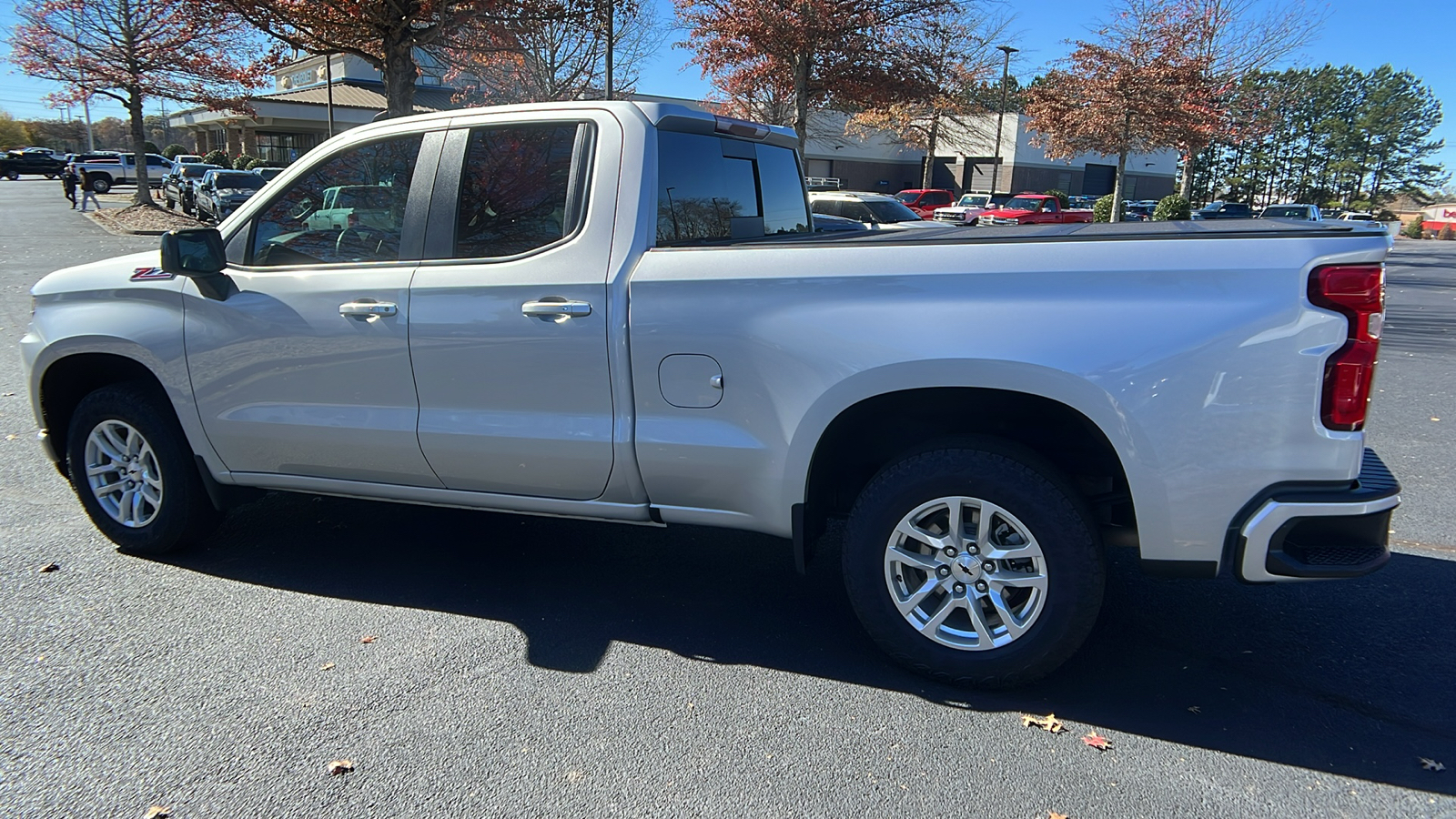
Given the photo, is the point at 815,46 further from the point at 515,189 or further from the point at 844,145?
the point at 844,145

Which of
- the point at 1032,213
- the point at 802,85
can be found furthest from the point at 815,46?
the point at 1032,213

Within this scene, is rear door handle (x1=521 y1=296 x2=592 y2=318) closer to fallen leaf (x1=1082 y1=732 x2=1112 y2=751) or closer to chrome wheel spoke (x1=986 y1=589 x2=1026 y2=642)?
chrome wheel spoke (x1=986 y1=589 x2=1026 y2=642)

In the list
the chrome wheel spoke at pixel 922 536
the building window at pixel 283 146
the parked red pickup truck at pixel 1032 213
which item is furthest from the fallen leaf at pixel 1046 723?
the building window at pixel 283 146

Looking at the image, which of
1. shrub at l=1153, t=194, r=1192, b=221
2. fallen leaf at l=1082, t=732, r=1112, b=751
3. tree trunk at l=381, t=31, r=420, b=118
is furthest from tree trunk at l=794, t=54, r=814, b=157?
fallen leaf at l=1082, t=732, r=1112, b=751

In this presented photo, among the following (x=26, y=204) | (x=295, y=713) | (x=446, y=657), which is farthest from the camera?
(x=26, y=204)

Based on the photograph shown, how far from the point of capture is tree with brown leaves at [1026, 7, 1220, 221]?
2609 cm

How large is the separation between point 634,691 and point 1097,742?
5.05ft

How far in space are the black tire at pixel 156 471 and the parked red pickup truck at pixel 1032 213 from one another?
22341mm

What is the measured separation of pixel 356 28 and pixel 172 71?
18.3 metres

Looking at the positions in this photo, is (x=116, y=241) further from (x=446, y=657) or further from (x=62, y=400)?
(x=446, y=657)

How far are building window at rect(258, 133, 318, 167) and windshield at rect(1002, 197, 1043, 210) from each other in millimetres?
37096

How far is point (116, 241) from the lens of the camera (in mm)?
22859

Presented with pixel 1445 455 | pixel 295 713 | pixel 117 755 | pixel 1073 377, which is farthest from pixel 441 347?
pixel 1445 455

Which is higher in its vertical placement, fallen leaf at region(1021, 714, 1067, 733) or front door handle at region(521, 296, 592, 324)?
front door handle at region(521, 296, 592, 324)
